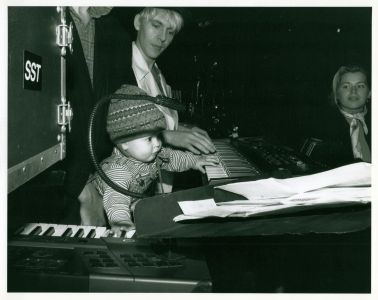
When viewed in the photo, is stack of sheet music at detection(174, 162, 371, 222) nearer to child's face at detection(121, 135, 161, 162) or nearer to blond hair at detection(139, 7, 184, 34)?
child's face at detection(121, 135, 161, 162)

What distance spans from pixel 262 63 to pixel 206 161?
1.02 metres

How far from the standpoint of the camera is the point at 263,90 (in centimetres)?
215

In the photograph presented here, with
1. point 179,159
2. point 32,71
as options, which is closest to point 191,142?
point 179,159

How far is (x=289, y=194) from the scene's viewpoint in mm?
494

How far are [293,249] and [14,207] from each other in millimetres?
536

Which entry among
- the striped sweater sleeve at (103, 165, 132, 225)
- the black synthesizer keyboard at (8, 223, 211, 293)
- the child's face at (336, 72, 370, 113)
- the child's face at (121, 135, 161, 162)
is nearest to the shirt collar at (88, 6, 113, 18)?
the child's face at (121, 135, 161, 162)

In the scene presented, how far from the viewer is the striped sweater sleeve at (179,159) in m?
1.38

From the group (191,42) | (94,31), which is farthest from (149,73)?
(191,42)

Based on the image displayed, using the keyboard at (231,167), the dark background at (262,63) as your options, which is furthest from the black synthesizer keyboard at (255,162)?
the dark background at (262,63)

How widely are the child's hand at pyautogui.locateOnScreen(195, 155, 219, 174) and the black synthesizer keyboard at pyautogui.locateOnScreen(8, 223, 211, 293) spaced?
0.75 m

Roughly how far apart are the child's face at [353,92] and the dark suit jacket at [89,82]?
0.88 meters

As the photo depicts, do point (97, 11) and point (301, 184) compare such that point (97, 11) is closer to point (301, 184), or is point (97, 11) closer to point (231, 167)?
point (231, 167)

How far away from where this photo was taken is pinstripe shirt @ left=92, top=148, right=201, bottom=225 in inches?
41.0
